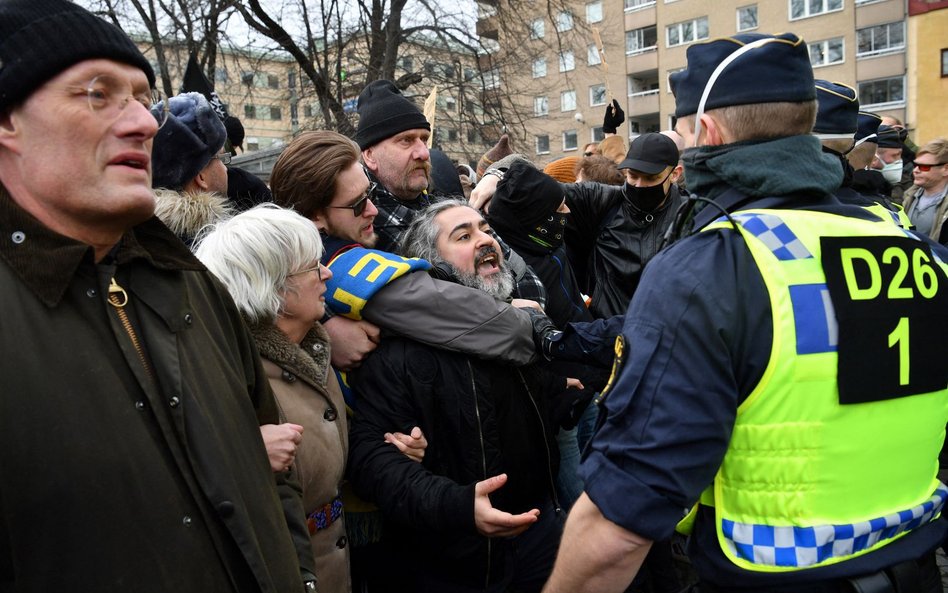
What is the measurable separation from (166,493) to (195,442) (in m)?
0.12

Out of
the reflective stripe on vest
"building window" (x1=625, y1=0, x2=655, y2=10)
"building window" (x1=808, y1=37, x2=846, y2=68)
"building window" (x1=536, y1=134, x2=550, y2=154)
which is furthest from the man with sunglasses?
"building window" (x1=625, y1=0, x2=655, y2=10)

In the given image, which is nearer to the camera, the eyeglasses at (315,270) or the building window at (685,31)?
the eyeglasses at (315,270)

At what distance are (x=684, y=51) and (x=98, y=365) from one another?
35.2 m

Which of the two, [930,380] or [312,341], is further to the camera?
[312,341]

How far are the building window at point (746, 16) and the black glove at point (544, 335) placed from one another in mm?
39232

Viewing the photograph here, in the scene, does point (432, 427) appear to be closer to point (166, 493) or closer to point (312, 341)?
point (312, 341)

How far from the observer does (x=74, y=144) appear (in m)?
1.36

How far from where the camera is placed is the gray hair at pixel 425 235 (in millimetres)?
2896

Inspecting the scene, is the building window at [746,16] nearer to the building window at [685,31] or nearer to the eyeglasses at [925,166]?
the building window at [685,31]

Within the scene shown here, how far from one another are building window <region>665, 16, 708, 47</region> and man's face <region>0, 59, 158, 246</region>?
4079 cm

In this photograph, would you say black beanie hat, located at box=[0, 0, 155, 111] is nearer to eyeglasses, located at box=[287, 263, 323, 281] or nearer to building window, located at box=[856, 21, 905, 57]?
eyeglasses, located at box=[287, 263, 323, 281]

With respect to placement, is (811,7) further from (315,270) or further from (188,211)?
(315,270)

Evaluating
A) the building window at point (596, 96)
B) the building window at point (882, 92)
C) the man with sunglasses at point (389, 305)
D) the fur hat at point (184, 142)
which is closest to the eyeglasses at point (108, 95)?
the man with sunglasses at point (389, 305)

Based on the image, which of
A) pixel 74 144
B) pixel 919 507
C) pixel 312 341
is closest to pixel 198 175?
pixel 312 341
